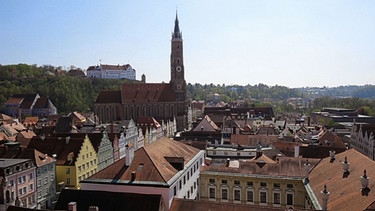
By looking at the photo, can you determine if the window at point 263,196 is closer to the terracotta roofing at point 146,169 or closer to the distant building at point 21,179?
the terracotta roofing at point 146,169

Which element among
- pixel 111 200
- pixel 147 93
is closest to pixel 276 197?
pixel 111 200

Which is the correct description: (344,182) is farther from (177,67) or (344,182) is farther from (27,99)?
(27,99)

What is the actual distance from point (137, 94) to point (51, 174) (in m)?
66.5

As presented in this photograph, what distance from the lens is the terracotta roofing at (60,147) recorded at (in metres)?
49.7

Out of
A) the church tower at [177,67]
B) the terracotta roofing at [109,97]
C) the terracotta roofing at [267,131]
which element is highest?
the church tower at [177,67]

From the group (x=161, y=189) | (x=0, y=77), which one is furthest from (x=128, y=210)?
(x=0, y=77)

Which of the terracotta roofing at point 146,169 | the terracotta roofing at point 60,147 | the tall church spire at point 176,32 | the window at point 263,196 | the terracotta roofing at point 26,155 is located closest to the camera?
the terracotta roofing at point 146,169

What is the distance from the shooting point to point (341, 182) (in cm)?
2845

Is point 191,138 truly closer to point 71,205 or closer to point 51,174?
point 51,174

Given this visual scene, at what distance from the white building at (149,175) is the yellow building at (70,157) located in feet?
62.0

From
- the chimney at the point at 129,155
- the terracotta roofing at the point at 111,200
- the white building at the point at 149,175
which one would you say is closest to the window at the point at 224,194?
the white building at the point at 149,175

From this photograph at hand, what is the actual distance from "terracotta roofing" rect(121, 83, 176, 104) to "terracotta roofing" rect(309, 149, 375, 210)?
7754cm

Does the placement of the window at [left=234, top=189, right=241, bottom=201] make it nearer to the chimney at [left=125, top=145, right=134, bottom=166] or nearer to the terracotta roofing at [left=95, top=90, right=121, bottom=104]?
the chimney at [left=125, top=145, right=134, bottom=166]

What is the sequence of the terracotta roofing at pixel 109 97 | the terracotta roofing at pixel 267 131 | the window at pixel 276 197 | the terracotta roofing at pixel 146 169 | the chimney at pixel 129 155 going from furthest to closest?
the terracotta roofing at pixel 109 97 < the terracotta roofing at pixel 267 131 < the window at pixel 276 197 < the chimney at pixel 129 155 < the terracotta roofing at pixel 146 169
